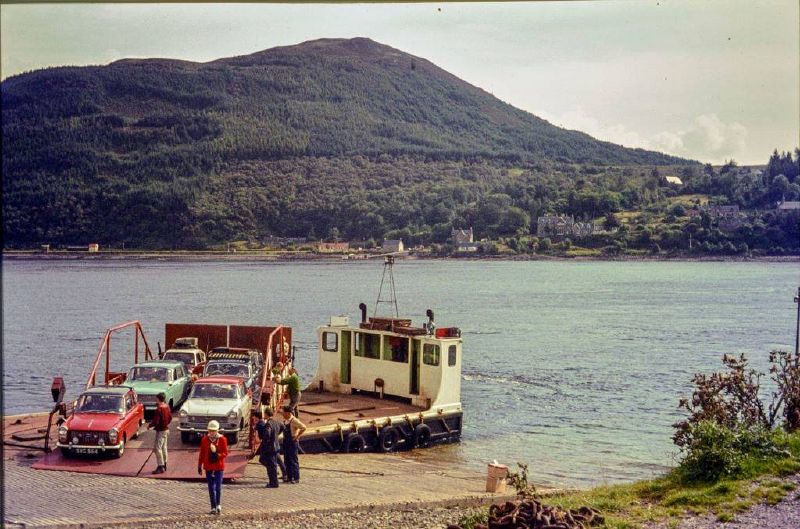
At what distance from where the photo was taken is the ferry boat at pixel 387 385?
19.8m

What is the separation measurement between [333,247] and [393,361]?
103 meters

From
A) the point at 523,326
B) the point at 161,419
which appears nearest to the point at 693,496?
the point at 161,419

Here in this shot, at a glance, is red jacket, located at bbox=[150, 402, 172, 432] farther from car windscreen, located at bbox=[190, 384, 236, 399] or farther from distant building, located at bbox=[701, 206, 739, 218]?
distant building, located at bbox=[701, 206, 739, 218]

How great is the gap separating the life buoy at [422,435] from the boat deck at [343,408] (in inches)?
22.4

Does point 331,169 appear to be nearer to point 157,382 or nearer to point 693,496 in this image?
point 157,382

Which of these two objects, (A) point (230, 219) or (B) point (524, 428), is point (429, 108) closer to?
(A) point (230, 219)

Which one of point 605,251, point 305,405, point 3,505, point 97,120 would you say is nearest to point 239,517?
point 3,505

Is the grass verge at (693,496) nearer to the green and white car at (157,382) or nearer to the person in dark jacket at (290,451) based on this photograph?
the person in dark jacket at (290,451)

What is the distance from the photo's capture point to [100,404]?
15570 mm

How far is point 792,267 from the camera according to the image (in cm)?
14000

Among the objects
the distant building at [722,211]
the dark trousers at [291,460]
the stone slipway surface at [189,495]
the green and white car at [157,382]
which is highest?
the distant building at [722,211]

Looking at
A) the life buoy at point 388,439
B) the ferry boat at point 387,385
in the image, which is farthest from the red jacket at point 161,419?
the life buoy at point 388,439

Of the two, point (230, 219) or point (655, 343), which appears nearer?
point (655, 343)

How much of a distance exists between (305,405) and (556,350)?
32.7 meters
